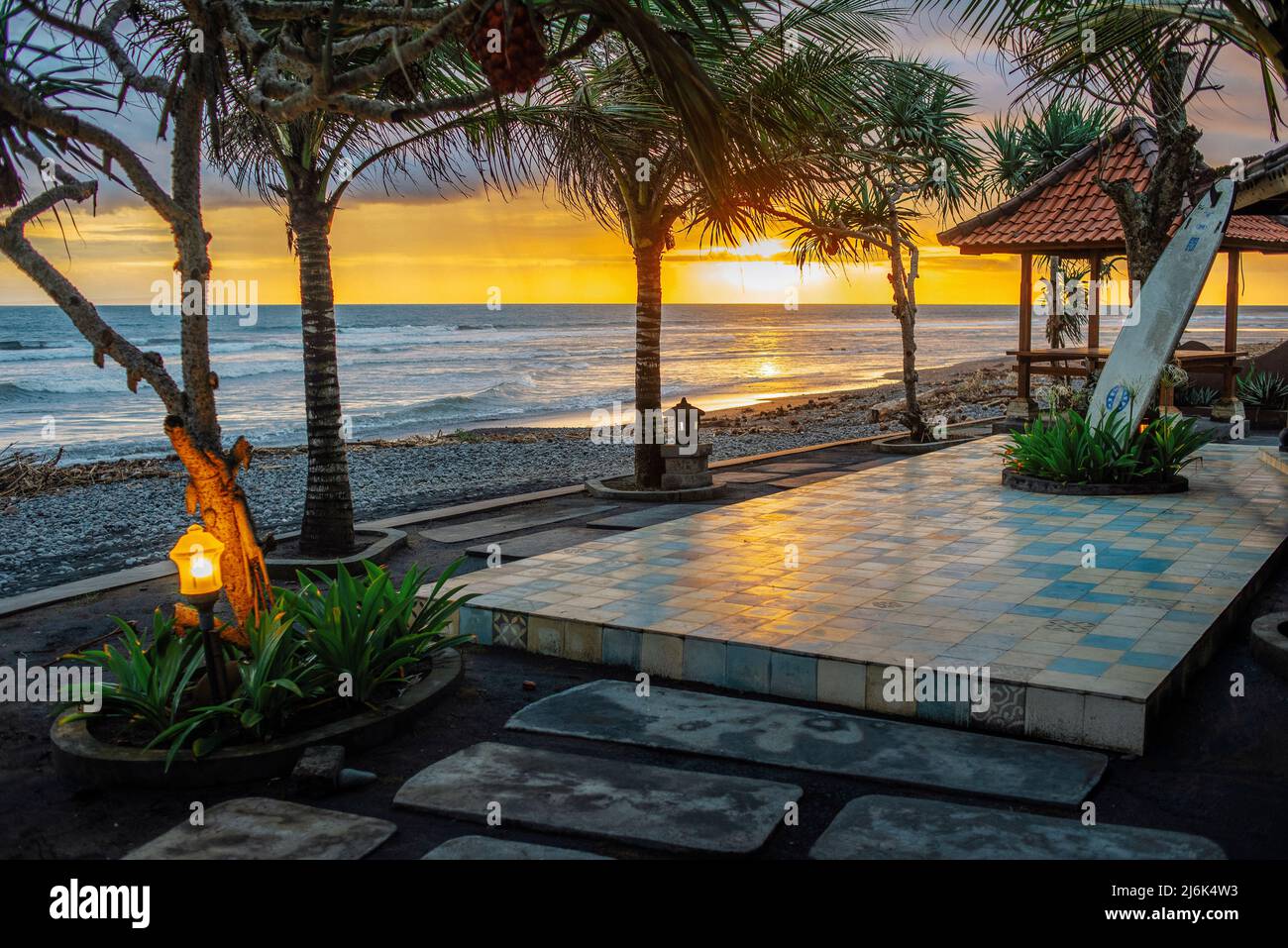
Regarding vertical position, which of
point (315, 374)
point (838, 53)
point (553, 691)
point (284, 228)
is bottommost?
point (553, 691)

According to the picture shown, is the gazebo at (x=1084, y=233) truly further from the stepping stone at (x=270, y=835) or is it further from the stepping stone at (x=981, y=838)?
the stepping stone at (x=270, y=835)

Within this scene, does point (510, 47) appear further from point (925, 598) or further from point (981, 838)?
point (925, 598)

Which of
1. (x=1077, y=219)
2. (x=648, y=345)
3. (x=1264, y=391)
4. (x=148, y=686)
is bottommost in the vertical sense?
(x=148, y=686)

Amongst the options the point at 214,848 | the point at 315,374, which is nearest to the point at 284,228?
the point at 315,374

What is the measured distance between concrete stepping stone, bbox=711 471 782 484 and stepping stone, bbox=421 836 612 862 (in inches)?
345

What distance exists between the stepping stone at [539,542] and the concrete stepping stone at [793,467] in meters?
4.46

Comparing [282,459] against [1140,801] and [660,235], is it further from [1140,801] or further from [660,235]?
[1140,801]

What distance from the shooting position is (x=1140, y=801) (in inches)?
161

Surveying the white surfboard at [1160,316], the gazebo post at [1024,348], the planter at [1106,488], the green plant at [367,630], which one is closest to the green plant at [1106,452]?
the planter at [1106,488]

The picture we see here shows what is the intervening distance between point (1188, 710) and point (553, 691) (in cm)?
303

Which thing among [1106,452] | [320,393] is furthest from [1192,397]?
[320,393]

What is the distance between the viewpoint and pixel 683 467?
11.6 meters

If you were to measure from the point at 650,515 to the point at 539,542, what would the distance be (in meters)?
1.58

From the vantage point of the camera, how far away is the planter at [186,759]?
429 cm
